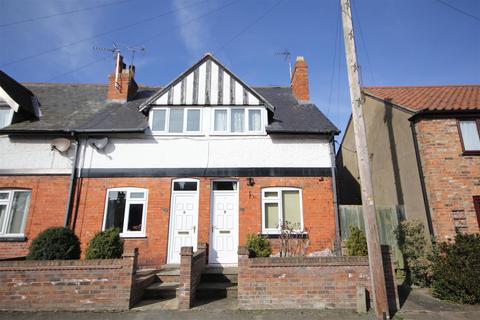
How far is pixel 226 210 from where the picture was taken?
1037 centimetres

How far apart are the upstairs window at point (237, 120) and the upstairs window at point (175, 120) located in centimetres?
79

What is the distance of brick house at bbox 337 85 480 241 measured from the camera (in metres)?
9.21

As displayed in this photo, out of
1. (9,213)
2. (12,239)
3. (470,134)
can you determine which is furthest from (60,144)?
(470,134)

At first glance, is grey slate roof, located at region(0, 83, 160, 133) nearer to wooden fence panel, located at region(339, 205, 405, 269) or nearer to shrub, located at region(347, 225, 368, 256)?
shrub, located at region(347, 225, 368, 256)

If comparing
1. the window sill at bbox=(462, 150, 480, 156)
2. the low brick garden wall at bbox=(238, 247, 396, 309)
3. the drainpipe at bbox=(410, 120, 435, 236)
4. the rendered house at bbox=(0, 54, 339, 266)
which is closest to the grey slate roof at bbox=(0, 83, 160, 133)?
the rendered house at bbox=(0, 54, 339, 266)

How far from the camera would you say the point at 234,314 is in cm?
635

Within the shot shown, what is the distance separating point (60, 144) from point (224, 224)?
7.03 meters

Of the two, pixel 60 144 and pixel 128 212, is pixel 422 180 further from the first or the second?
pixel 60 144

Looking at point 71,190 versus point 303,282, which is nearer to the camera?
point 303,282

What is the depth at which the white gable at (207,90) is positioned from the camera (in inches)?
449

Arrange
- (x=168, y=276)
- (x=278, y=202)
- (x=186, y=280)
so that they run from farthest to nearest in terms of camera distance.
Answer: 1. (x=278, y=202)
2. (x=168, y=276)
3. (x=186, y=280)

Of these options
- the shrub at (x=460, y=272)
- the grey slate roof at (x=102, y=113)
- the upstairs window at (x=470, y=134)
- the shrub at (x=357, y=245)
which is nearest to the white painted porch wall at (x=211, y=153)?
the grey slate roof at (x=102, y=113)

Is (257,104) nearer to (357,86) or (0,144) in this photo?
(357,86)

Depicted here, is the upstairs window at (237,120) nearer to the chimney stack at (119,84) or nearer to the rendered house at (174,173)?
the rendered house at (174,173)
